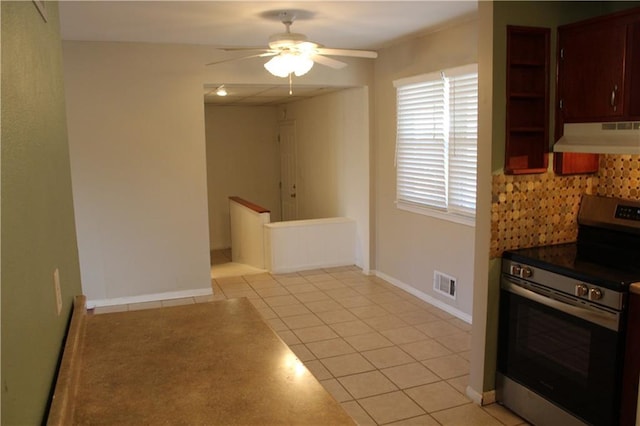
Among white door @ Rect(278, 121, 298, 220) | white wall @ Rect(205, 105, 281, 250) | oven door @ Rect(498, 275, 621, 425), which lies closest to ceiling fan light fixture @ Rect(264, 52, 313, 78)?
oven door @ Rect(498, 275, 621, 425)

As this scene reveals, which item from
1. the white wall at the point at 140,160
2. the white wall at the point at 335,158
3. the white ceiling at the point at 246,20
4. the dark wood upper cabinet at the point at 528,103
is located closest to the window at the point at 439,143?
the white ceiling at the point at 246,20

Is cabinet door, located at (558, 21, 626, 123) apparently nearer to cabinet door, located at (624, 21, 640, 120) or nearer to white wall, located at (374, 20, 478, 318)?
cabinet door, located at (624, 21, 640, 120)

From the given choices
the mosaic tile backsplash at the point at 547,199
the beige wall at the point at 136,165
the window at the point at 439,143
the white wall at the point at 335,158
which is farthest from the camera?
the white wall at the point at 335,158

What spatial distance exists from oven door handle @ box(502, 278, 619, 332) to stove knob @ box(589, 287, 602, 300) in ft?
0.22

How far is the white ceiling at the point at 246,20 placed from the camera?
369 centimetres

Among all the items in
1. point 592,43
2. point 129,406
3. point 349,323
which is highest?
point 592,43

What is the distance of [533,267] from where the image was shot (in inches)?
108

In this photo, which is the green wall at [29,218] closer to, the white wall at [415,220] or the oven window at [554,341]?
the oven window at [554,341]

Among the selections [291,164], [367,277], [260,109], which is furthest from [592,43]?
[260,109]

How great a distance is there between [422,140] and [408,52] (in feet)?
2.94

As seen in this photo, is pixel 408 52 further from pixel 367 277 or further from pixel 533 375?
pixel 533 375

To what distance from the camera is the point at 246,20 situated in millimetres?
4133

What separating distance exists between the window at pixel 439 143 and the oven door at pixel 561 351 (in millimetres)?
1538

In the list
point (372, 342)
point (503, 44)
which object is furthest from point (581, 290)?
point (372, 342)
